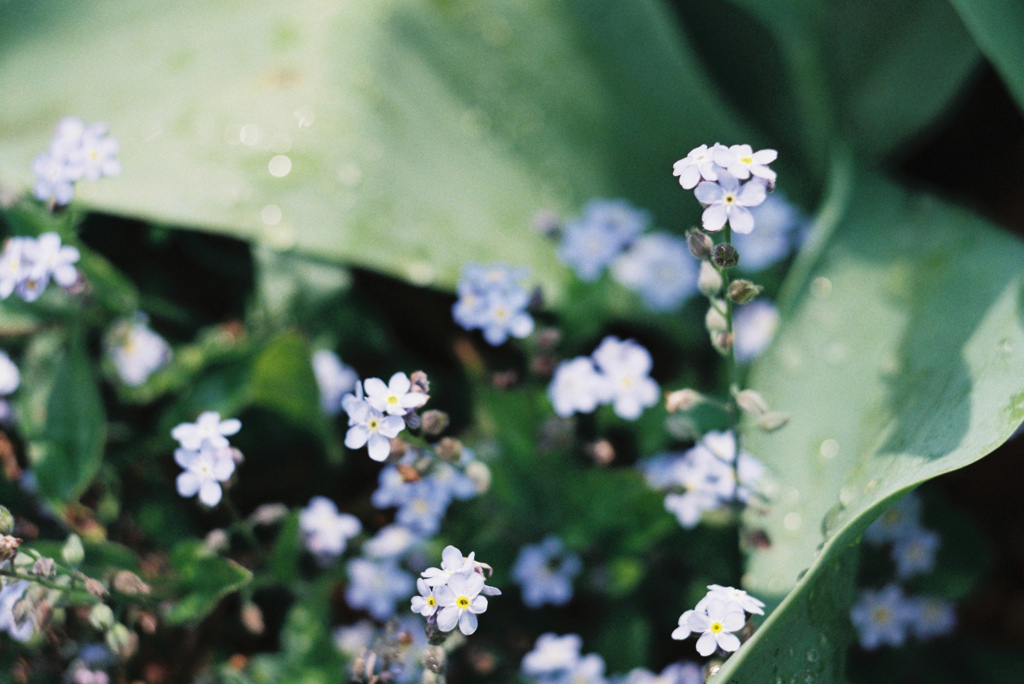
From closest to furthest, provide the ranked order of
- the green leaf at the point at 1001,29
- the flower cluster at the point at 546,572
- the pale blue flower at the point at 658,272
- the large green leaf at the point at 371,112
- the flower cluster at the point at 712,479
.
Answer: the green leaf at the point at 1001,29, the flower cluster at the point at 712,479, the flower cluster at the point at 546,572, the large green leaf at the point at 371,112, the pale blue flower at the point at 658,272

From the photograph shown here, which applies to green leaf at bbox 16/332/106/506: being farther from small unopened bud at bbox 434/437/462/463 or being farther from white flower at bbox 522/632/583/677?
white flower at bbox 522/632/583/677

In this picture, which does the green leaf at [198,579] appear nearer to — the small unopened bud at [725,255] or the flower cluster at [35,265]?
the flower cluster at [35,265]

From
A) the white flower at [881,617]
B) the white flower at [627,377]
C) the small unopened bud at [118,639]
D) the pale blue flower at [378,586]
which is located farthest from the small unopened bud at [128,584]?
the white flower at [881,617]

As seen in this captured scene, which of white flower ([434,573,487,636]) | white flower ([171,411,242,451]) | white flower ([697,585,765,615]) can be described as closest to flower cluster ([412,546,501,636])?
white flower ([434,573,487,636])

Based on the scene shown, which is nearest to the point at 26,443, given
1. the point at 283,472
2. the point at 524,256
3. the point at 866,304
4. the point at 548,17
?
the point at 283,472

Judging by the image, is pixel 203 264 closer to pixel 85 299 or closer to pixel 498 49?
pixel 85 299
